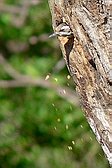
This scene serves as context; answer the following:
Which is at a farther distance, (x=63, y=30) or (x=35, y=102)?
(x=35, y=102)

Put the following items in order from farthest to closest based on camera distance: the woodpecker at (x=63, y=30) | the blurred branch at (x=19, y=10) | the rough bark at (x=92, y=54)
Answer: the blurred branch at (x=19, y=10)
the woodpecker at (x=63, y=30)
the rough bark at (x=92, y=54)

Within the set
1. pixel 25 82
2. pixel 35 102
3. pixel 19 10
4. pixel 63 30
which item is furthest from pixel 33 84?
pixel 63 30

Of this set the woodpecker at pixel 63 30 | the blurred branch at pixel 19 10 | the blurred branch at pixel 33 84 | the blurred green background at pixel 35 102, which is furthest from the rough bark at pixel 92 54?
the blurred branch at pixel 19 10

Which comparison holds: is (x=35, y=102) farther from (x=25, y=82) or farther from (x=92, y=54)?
(x=92, y=54)

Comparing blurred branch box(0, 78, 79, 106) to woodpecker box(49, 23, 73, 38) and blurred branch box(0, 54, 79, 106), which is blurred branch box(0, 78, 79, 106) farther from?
woodpecker box(49, 23, 73, 38)

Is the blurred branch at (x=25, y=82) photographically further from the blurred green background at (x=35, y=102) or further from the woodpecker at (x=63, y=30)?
the woodpecker at (x=63, y=30)

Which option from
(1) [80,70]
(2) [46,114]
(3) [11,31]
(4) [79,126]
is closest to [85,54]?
(1) [80,70]
